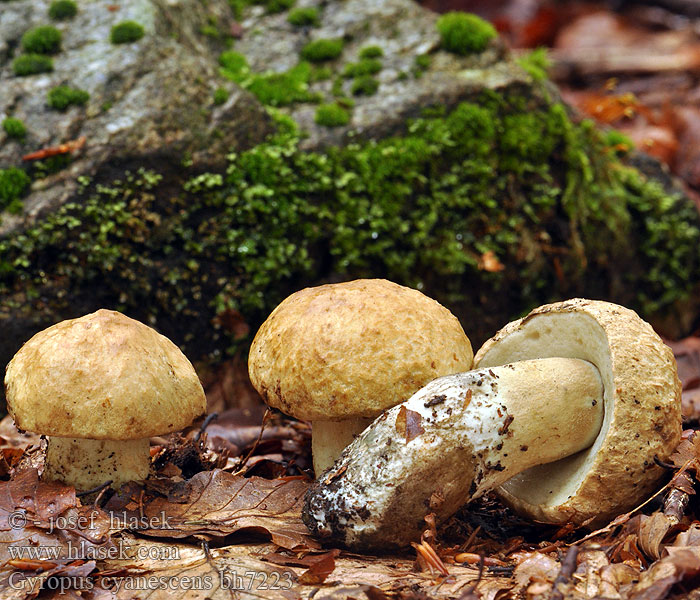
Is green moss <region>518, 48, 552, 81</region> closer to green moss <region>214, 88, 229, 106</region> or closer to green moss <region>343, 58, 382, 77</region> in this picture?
green moss <region>343, 58, 382, 77</region>

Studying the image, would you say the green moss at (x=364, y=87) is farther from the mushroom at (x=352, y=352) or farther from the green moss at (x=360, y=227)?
the mushroom at (x=352, y=352)

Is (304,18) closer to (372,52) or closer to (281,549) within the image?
(372,52)

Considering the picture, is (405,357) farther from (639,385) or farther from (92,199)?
(92,199)

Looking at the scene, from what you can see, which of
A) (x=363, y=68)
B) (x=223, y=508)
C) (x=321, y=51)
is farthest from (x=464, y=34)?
(x=223, y=508)

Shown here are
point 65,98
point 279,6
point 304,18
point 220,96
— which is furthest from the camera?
point 279,6

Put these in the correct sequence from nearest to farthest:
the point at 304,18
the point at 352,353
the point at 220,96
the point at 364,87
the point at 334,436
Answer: the point at 352,353, the point at 334,436, the point at 220,96, the point at 364,87, the point at 304,18

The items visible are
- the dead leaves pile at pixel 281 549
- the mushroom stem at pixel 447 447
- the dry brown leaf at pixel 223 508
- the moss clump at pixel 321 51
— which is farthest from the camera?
the moss clump at pixel 321 51

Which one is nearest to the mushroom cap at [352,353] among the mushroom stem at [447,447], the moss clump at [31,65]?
the mushroom stem at [447,447]

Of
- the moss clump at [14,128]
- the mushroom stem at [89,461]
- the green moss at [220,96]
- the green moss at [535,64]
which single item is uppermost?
the moss clump at [14,128]
